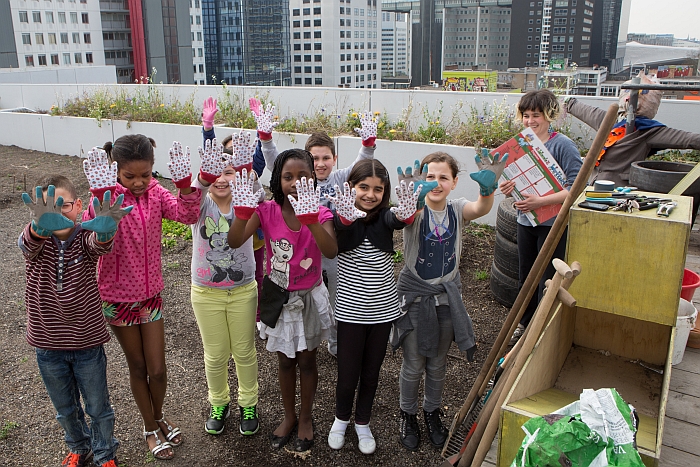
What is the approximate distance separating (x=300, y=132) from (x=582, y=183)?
6105 mm

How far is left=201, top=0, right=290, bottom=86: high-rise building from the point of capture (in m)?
104

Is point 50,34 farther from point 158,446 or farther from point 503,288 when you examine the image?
point 158,446

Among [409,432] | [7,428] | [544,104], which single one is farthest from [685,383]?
[7,428]

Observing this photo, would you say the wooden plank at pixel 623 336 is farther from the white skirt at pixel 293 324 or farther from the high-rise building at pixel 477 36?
the high-rise building at pixel 477 36

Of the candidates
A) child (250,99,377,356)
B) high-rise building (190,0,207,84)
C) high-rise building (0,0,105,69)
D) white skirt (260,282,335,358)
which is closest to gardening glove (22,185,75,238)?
white skirt (260,282,335,358)

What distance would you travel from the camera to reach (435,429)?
9.87ft

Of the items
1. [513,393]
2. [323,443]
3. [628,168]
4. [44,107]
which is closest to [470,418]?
[323,443]

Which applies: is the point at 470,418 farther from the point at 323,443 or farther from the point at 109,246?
the point at 109,246

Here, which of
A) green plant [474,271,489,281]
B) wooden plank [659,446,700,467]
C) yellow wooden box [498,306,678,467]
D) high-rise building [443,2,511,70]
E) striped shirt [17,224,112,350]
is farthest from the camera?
high-rise building [443,2,511,70]

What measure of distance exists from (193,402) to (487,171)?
222 centimetres

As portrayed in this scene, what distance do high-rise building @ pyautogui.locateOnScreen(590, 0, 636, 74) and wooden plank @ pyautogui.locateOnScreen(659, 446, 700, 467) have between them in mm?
151447

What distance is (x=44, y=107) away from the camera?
12828mm

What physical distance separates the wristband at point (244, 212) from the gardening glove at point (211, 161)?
0.84 feet

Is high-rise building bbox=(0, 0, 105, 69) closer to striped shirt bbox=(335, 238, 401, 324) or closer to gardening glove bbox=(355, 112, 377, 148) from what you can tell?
gardening glove bbox=(355, 112, 377, 148)
